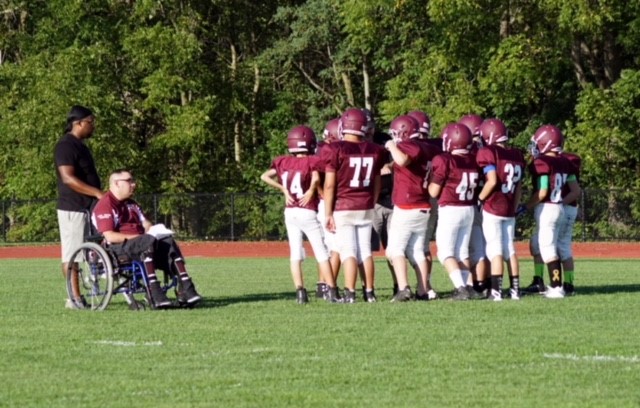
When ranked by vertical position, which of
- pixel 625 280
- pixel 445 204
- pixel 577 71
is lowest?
pixel 625 280

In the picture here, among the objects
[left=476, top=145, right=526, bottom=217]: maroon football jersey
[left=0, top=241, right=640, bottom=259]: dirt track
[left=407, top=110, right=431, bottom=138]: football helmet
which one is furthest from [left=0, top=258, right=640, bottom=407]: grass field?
[left=0, top=241, right=640, bottom=259]: dirt track

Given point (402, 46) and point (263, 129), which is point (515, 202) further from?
point (263, 129)

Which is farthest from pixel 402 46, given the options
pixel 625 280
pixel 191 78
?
pixel 625 280

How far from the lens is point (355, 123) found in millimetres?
15195

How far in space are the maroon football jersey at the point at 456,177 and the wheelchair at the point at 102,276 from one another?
2977mm

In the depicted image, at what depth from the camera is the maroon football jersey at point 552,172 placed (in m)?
16.2

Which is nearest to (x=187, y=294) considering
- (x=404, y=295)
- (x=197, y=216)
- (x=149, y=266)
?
(x=149, y=266)

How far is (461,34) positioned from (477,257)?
22767mm

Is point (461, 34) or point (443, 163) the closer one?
point (443, 163)

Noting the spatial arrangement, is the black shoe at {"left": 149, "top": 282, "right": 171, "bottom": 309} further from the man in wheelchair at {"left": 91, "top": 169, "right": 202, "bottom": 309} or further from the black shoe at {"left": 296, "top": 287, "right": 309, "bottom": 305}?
the black shoe at {"left": 296, "top": 287, "right": 309, "bottom": 305}

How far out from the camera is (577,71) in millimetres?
40312

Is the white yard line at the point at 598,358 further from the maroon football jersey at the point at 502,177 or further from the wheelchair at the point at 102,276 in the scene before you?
the maroon football jersey at the point at 502,177

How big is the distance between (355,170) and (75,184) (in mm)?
2880

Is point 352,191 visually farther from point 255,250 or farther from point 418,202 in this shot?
point 255,250
